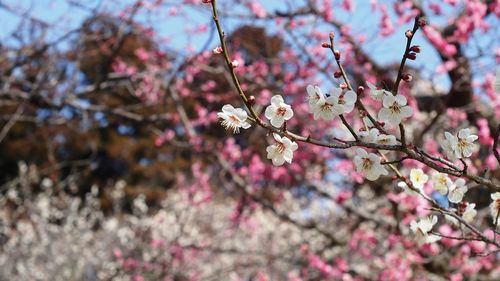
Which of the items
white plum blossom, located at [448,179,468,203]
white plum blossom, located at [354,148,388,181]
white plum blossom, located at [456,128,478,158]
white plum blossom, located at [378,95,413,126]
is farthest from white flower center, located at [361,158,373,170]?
white plum blossom, located at [448,179,468,203]

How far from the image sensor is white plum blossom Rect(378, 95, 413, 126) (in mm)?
1442

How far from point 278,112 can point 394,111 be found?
1.06ft

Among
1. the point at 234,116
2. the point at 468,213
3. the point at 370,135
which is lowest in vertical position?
the point at 234,116

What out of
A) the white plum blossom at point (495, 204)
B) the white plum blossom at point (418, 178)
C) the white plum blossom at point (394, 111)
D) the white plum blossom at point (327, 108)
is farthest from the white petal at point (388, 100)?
the white plum blossom at point (495, 204)

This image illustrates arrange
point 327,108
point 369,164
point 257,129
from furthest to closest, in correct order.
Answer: point 257,129, point 369,164, point 327,108

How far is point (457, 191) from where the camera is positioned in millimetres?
1855

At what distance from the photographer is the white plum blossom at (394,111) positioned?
1.44m

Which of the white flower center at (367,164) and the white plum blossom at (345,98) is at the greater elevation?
the white plum blossom at (345,98)

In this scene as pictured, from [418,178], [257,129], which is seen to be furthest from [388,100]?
[257,129]

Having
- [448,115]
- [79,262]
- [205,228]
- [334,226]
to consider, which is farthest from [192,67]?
[205,228]

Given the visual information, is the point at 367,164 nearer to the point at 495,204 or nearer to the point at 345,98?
the point at 345,98

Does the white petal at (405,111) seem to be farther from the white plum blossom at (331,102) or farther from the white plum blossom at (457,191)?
the white plum blossom at (457,191)

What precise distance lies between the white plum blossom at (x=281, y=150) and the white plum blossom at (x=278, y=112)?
45mm

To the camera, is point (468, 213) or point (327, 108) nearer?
point (327, 108)
